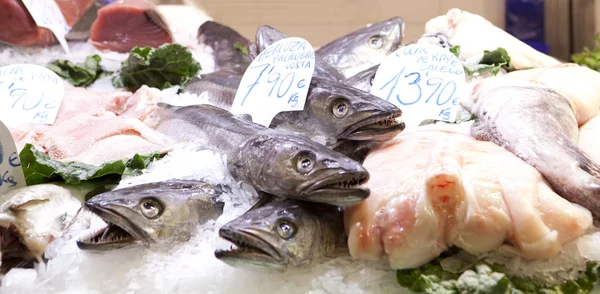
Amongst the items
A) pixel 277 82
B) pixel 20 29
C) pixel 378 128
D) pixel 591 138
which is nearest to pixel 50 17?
pixel 20 29

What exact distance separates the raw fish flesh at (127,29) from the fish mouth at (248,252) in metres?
2.33

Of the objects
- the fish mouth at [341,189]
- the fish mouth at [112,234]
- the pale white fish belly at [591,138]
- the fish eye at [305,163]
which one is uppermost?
the fish eye at [305,163]

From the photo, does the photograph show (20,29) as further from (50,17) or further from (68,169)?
(68,169)

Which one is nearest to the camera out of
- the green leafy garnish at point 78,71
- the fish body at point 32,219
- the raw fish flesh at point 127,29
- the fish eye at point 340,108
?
the fish body at point 32,219

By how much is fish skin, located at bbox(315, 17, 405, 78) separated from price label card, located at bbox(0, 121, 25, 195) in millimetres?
1366

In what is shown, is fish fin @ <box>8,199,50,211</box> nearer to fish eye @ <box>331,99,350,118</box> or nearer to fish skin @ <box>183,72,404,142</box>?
fish skin @ <box>183,72,404,142</box>

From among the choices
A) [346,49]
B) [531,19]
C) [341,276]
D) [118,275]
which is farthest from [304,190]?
[531,19]

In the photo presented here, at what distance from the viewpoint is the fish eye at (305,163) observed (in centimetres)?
130

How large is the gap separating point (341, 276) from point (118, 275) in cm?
52

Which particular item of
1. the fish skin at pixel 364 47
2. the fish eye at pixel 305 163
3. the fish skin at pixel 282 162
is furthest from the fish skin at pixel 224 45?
the fish eye at pixel 305 163

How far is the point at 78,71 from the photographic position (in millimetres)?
3047

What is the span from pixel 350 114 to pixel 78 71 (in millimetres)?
1956

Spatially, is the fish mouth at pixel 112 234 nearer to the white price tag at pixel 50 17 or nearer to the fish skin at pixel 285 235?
the fish skin at pixel 285 235

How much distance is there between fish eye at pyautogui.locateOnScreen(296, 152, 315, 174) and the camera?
130 centimetres
